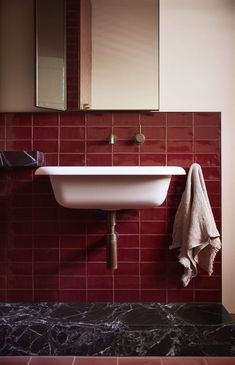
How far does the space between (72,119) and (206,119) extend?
0.77 m

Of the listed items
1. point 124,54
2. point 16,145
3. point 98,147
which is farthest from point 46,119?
point 124,54

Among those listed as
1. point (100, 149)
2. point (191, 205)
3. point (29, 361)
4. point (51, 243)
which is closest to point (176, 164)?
point (191, 205)

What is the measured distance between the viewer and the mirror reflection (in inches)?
77.5

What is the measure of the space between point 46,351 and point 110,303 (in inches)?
18.0

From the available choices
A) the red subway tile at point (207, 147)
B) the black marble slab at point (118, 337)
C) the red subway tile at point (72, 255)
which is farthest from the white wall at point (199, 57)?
Result: the black marble slab at point (118, 337)

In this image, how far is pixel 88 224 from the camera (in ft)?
6.52

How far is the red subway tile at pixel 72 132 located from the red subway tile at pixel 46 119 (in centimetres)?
6

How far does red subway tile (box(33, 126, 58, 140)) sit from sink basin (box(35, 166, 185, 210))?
16.3 inches

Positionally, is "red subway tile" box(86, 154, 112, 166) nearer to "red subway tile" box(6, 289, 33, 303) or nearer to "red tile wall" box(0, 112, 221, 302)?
"red tile wall" box(0, 112, 221, 302)

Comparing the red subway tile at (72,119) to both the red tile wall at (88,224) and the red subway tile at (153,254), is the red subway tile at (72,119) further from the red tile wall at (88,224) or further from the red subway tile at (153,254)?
the red subway tile at (153,254)

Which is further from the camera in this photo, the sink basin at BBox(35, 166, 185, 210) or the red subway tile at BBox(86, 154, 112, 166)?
the red subway tile at BBox(86, 154, 112, 166)

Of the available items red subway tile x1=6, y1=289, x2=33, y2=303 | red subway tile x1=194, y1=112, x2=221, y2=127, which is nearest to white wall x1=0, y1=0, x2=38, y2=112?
red subway tile x1=194, y1=112, x2=221, y2=127

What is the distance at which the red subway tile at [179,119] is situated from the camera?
6.48 ft

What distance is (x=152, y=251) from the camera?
1.99 meters
